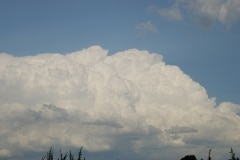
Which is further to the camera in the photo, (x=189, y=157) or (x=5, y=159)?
(x=189, y=157)

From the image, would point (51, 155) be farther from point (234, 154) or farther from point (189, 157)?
point (189, 157)

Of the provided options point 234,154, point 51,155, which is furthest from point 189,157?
point 51,155

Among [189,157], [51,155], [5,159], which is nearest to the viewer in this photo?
[51,155]

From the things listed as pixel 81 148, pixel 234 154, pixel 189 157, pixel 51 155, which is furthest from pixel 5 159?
pixel 189 157

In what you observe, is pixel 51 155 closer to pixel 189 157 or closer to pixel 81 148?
pixel 81 148

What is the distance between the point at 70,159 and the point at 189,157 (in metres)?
65.4

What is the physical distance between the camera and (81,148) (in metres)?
64.9

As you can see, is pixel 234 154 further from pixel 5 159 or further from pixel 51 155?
pixel 5 159

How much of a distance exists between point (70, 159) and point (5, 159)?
2273cm

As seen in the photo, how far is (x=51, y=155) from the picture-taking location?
69188 mm

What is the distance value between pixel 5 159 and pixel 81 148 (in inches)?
1023

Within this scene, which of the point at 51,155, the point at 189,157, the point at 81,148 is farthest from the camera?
the point at 189,157

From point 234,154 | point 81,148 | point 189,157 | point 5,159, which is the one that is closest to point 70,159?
point 81,148

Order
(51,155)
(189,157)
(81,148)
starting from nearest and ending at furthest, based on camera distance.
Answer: (81,148) → (51,155) → (189,157)
